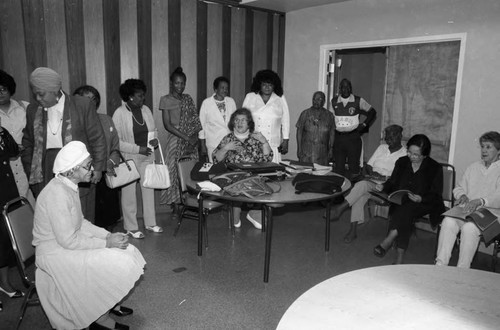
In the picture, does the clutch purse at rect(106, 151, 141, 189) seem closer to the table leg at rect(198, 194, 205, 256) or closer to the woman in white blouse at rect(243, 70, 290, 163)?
the table leg at rect(198, 194, 205, 256)

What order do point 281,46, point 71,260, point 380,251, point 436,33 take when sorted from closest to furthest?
point 71,260 < point 380,251 < point 436,33 < point 281,46

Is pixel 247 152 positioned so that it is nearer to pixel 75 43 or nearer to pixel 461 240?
pixel 461 240

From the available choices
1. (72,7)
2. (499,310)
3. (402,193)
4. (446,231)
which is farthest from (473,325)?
(72,7)

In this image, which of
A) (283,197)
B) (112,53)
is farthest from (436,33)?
(112,53)

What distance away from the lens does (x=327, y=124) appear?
18.8 feet

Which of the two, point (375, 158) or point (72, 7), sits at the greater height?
point (72, 7)

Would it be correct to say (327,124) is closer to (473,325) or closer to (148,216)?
(148,216)

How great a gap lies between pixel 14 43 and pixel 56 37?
43cm

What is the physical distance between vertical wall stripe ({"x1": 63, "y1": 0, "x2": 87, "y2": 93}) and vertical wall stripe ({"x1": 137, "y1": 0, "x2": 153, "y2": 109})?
709 millimetres

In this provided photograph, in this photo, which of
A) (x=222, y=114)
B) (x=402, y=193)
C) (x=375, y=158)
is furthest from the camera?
(x=222, y=114)

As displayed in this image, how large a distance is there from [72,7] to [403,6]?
3.90 metres

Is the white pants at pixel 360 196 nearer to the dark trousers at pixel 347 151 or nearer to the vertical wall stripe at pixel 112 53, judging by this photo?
the dark trousers at pixel 347 151

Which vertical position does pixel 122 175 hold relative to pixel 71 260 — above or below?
above

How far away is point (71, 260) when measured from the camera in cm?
253
